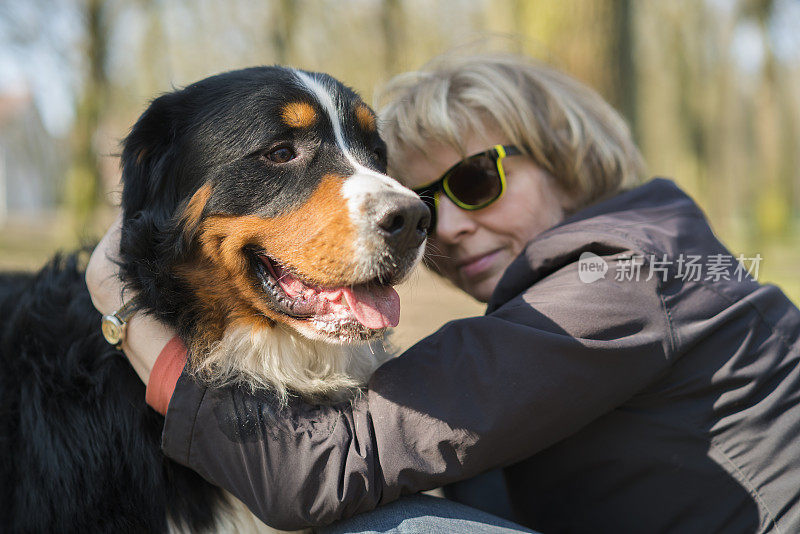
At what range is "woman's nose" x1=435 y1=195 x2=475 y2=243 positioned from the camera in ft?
9.23

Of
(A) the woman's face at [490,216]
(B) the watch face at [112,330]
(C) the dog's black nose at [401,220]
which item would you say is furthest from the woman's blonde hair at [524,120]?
(B) the watch face at [112,330]

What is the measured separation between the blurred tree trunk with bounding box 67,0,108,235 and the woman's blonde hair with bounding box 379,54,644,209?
10584mm

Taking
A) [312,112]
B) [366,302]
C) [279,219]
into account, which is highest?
[312,112]

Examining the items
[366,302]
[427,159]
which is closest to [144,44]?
[427,159]

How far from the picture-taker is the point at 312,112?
2.21 metres

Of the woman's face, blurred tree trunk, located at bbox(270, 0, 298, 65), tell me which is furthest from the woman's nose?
blurred tree trunk, located at bbox(270, 0, 298, 65)

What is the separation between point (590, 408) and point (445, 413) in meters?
0.44

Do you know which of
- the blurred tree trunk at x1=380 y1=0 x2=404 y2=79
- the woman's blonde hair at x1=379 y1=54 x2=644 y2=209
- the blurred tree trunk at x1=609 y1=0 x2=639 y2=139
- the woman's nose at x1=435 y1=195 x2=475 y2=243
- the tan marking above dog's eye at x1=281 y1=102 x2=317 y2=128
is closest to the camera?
the tan marking above dog's eye at x1=281 y1=102 x2=317 y2=128

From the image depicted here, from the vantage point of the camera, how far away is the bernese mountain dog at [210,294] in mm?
1990

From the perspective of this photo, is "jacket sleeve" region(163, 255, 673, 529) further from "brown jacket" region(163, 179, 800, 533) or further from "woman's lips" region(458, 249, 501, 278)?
"woman's lips" region(458, 249, 501, 278)

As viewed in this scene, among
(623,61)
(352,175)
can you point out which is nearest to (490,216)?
(352,175)

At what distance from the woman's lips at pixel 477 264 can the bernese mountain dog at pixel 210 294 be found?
0.81m

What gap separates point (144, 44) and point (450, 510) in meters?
12.8

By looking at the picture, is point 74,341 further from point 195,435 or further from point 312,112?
point 312,112
